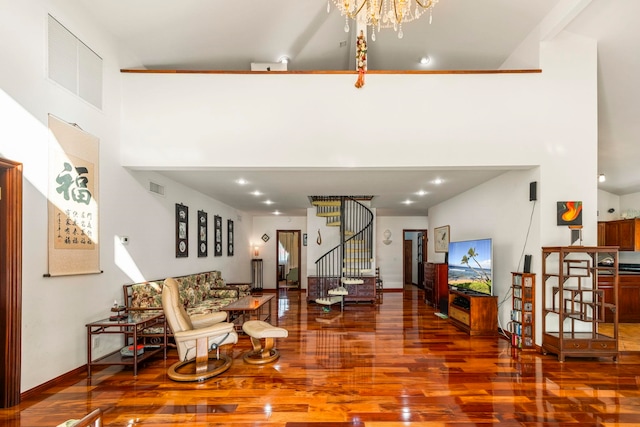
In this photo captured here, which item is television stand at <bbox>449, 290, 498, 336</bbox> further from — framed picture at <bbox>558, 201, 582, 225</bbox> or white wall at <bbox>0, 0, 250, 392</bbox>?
white wall at <bbox>0, 0, 250, 392</bbox>

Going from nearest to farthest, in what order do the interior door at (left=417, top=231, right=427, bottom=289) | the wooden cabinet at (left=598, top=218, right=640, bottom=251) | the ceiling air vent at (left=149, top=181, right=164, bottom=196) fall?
the ceiling air vent at (left=149, top=181, right=164, bottom=196) < the wooden cabinet at (left=598, top=218, right=640, bottom=251) < the interior door at (left=417, top=231, right=427, bottom=289)

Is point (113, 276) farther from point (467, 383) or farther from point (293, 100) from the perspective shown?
point (467, 383)

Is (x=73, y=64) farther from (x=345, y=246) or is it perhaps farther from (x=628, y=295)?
(x=628, y=295)

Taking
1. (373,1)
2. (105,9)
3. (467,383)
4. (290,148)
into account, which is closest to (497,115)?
(373,1)

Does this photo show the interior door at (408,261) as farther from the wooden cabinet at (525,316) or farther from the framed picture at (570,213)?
the framed picture at (570,213)

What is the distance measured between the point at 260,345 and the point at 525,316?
145 inches

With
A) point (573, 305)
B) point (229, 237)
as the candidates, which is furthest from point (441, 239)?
point (229, 237)

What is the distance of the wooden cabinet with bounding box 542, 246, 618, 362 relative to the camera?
167 inches

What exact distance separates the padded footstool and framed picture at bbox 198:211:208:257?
320 cm

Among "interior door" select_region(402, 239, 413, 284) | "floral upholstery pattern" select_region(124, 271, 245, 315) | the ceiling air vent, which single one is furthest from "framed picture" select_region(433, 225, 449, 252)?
the ceiling air vent

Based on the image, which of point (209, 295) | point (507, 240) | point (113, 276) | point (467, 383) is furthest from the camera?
point (209, 295)

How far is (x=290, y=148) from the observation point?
15.3 ft

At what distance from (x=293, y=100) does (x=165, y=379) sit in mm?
3711

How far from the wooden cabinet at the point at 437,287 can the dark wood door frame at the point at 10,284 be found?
6.56 meters
